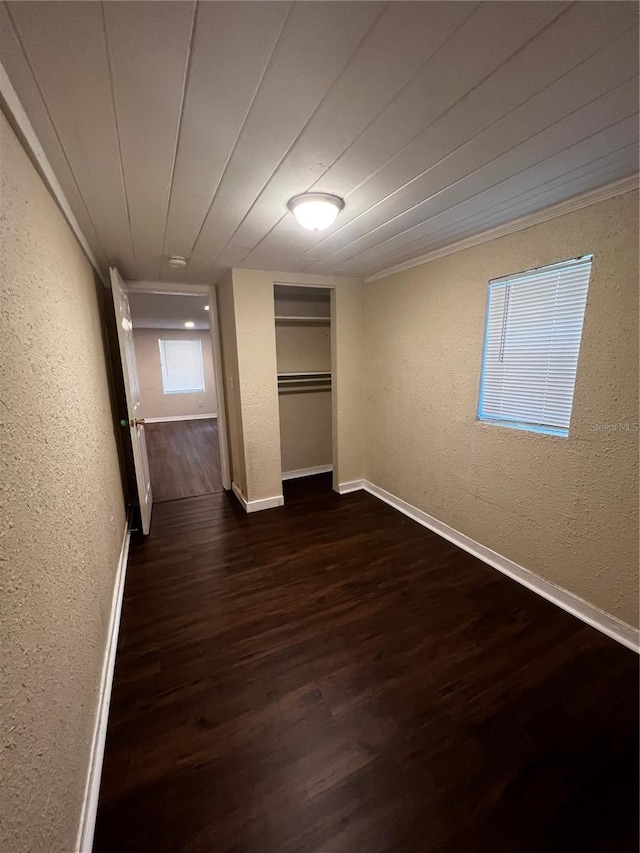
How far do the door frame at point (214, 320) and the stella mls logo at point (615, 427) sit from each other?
305 centimetres

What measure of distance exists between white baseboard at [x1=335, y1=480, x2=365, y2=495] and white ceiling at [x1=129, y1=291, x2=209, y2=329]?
2.39 metres

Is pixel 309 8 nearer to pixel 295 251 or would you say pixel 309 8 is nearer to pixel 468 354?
pixel 295 251

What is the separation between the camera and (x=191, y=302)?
448 centimetres

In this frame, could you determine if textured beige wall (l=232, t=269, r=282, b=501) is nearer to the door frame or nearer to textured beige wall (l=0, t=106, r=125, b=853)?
the door frame

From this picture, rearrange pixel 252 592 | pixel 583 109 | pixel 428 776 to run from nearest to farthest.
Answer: pixel 583 109, pixel 428 776, pixel 252 592

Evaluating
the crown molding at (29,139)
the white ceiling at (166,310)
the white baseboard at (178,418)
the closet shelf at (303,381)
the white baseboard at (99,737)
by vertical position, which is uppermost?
the white ceiling at (166,310)

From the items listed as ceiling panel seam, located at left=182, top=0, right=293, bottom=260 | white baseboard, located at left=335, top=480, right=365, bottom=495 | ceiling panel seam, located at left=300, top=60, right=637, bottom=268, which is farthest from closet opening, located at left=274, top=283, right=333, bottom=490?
ceiling panel seam, located at left=182, top=0, right=293, bottom=260

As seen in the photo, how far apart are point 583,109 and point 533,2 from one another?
18.7 inches

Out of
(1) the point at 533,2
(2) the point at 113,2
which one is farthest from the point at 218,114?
(1) the point at 533,2

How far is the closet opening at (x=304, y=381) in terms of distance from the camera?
3.69 metres

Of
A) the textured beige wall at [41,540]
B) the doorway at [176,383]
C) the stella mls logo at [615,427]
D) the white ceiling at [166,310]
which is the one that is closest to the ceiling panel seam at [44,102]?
the textured beige wall at [41,540]

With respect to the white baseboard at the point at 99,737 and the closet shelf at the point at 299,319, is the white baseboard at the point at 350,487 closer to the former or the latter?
the closet shelf at the point at 299,319

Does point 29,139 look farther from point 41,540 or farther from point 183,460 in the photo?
point 183,460

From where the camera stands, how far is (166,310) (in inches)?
200
